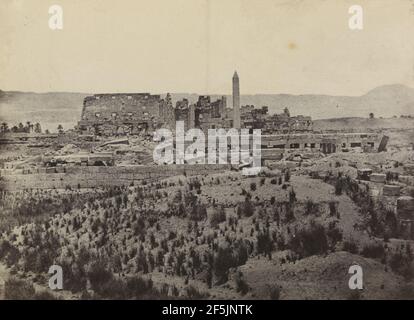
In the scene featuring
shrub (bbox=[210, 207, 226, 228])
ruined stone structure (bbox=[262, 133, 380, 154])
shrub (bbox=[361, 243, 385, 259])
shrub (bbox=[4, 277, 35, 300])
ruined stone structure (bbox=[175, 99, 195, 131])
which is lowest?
shrub (bbox=[4, 277, 35, 300])

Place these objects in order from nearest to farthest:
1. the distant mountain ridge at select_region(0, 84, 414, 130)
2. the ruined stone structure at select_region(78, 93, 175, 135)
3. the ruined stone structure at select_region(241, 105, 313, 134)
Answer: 1. the distant mountain ridge at select_region(0, 84, 414, 130)
2. the ruined stone structure at select_region(241, 105, 313, 134)
3. the ruined stone structure at select_region(78, 93, 175, 135)

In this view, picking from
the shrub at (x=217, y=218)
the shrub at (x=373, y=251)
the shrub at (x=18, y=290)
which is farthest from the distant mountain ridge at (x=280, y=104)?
the shrub at (x=18, y=290)

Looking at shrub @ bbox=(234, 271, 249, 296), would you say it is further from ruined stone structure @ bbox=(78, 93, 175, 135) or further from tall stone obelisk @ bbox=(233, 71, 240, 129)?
ruined stone structure @ bbox=(78, 93, 175, 135)

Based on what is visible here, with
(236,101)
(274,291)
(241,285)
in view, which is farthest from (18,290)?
(236,101)

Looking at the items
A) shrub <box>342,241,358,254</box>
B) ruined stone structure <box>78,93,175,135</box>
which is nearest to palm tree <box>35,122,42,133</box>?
ruined stone structure <box>78,93,175,135</box>

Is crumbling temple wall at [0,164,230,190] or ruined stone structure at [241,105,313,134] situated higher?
ruined stone structure at [241,105,313,134]

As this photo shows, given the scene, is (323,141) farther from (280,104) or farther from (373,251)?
(373,251)

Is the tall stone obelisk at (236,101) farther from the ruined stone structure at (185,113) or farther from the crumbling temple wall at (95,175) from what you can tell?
the crumbling temple wall at (95,175)
